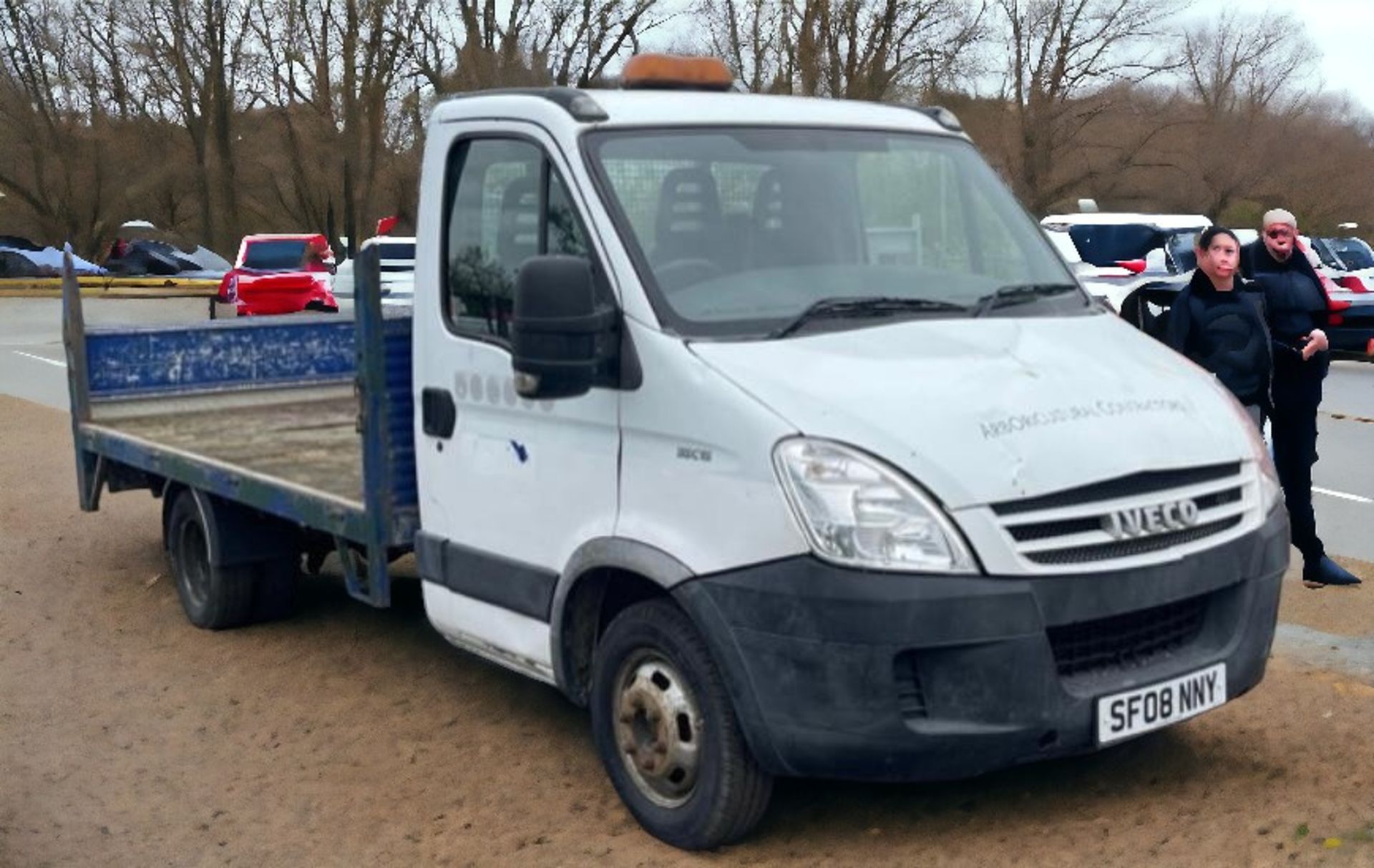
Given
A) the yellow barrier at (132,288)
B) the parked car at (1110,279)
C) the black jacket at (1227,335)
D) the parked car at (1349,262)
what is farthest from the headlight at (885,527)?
the yellow barrier at (132,288)

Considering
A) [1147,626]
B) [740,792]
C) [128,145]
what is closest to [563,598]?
[740,792]

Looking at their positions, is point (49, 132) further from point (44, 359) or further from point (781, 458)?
point (781, 458)

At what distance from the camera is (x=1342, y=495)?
1158 cm

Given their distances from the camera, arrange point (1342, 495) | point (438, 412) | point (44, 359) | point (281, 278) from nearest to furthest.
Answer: point (438, 412) → point (1342, 495) → point (44, 359) → point (281, 278)

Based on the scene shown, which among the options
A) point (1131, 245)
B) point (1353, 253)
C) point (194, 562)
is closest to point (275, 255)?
point (1131, 245)

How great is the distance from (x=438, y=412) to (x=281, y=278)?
2093 centimetres

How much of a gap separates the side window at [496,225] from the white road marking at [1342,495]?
7.48 m

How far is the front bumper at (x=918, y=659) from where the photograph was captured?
441 cm

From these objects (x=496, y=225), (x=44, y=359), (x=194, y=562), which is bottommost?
(x=44, y=359)

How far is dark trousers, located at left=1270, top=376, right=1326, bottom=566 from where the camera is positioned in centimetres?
809

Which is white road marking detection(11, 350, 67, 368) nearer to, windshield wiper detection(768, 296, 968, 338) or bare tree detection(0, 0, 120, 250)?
windshield wiper detection(768, 296, 968, 338)

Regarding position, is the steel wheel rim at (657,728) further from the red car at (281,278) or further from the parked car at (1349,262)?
the red car at (281,278)

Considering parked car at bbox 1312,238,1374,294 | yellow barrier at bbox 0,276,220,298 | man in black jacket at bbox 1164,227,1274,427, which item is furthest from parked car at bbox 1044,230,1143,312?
yellow barrier at bbox 0,276,220,298

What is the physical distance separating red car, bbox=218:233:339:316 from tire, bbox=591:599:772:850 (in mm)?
18726
